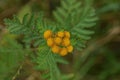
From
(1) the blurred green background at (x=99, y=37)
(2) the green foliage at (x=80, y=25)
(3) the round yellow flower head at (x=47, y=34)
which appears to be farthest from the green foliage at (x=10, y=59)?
(1) the blurred green background at (x=99, y=37)

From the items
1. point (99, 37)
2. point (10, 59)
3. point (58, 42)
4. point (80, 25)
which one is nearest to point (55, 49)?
point (58, 42)

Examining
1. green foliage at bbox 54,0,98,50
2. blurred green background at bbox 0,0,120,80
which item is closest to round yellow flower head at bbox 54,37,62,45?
green foliage at bbox 54,0,98,50

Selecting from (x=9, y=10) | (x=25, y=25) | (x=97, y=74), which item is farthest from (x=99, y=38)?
(x=25, y=25)

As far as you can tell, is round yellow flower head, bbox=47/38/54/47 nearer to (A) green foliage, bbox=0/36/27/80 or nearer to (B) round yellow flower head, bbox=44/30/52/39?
(B) round yellow flower head, bbox=44/30/52/39

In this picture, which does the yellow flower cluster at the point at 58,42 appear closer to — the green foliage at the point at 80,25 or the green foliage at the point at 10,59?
the green foliage at the point at 80,25

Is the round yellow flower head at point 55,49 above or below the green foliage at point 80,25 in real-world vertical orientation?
below

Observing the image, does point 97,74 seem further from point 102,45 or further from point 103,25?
point 103,25

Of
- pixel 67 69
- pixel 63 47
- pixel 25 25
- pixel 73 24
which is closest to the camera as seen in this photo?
pixel 63 47
